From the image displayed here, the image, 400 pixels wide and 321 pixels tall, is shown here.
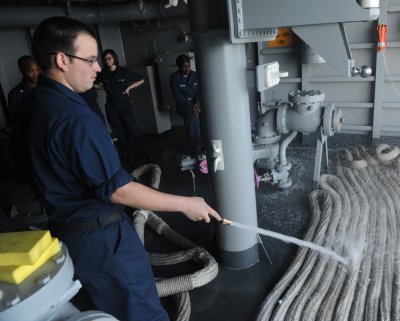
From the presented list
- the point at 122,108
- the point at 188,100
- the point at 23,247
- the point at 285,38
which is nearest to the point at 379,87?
the point at 285,38

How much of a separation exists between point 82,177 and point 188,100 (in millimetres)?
3485

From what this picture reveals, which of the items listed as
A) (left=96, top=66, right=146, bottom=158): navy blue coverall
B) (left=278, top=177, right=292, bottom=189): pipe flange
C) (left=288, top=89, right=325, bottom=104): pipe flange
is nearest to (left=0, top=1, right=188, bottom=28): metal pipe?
(left=96, top=66, right=146, bottom=158): navy blue coverall

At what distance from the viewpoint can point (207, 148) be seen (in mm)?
2176

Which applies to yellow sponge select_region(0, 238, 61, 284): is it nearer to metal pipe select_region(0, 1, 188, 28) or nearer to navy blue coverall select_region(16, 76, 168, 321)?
navy blue coverall select_region(16, 76, 168, 321)

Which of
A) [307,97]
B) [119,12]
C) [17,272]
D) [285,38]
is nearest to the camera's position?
[17,272]

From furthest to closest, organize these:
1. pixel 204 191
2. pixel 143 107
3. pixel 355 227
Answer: pixel 143 107 → pixel 204 191 → pixel 355 227

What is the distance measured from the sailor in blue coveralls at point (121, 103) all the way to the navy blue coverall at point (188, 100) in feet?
1.96

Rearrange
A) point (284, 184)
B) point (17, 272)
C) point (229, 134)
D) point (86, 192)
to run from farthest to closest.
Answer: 1. point (284, 184)
2. point (229, 134)
3. point (86, 192)
4. point (17, 272)

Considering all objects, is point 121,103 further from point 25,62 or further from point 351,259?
point 351,259

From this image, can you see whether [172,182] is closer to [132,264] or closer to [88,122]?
[132,264]

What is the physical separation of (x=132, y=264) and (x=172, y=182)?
246 cm

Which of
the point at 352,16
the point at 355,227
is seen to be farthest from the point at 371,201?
the point at 352,16

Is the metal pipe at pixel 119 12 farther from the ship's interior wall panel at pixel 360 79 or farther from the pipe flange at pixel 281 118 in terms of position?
the pipe flange at pixel 281 118

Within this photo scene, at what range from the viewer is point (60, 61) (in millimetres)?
1180
